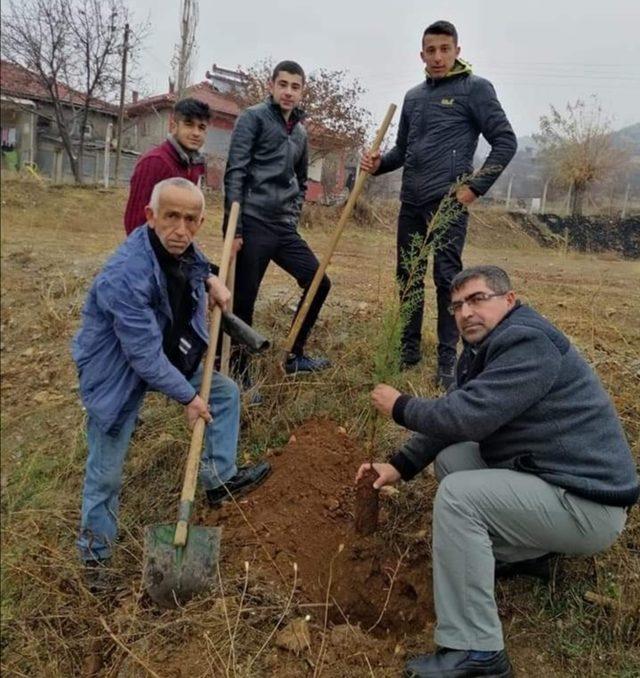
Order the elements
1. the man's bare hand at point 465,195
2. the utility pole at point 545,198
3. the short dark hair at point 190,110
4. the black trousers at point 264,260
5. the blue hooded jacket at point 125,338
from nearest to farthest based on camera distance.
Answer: the blue hooded jacket at point 125,338 → the short dark hair at point 190,110 → the man's bare hand at point 465,195 → the black trousers at point 264,260 → the utility pole at point 545,198

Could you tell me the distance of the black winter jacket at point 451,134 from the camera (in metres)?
3.95

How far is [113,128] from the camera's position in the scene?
22734 millimetres

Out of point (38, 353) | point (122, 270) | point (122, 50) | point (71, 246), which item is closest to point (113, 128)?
point (122, 50)

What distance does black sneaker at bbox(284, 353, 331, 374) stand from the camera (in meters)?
4.46

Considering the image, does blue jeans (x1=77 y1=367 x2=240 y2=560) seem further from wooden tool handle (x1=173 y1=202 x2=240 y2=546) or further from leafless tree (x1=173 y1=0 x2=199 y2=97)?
leafless tree (x1=173 y1=0 x2=199 y2=97)

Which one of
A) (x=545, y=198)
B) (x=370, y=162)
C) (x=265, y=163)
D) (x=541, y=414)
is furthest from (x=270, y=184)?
(x=545, y=198)

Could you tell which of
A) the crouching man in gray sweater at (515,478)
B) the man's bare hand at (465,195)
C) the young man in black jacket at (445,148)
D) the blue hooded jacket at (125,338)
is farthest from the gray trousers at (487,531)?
the man's bare hand at (465,195)

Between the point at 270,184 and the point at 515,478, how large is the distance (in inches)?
100

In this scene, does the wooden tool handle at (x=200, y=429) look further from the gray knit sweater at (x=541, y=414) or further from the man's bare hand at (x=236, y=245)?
the gray knit sweater at (x=541, y=414)

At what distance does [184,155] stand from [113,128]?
2133cm

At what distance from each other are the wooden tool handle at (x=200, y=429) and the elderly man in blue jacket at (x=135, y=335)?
89 millimetres

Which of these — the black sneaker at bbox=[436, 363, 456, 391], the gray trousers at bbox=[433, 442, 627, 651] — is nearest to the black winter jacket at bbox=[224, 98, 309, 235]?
the black sneaker at bbox=[436, 363, 456, 391]

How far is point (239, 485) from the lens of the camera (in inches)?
134

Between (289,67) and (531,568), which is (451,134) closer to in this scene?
(289,67)
